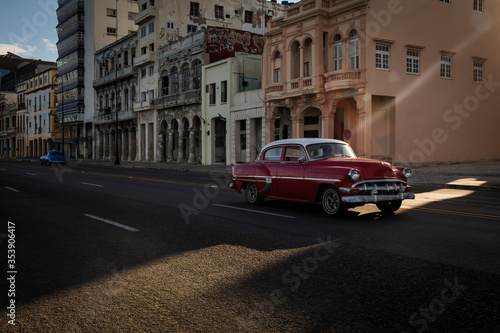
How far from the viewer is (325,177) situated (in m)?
9.43

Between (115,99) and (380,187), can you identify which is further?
(115,99)

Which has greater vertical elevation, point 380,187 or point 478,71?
point 478,71

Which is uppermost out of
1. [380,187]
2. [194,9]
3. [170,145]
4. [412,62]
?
[194,9]

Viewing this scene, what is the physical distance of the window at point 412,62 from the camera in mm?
30544

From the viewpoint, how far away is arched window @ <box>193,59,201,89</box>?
148 ft

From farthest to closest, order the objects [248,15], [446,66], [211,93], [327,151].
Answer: [248,15]
[211,93]
[446,66]
[327,151]

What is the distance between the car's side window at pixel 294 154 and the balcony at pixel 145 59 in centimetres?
4538

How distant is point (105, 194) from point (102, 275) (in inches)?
374

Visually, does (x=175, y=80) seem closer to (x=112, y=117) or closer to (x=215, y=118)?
(x=215, y=118)

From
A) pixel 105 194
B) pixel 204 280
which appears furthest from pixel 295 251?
pixel 105 194

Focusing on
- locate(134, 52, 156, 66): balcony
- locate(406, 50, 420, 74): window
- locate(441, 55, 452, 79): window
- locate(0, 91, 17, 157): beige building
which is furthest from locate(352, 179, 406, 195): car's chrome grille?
locate(0, 91, 17, 157): beige building

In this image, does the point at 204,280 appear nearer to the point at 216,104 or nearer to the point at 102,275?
the point at 102,275

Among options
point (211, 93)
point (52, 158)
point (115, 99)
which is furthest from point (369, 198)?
point (115, 99)

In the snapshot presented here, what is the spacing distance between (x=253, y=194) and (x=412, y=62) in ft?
76.3
